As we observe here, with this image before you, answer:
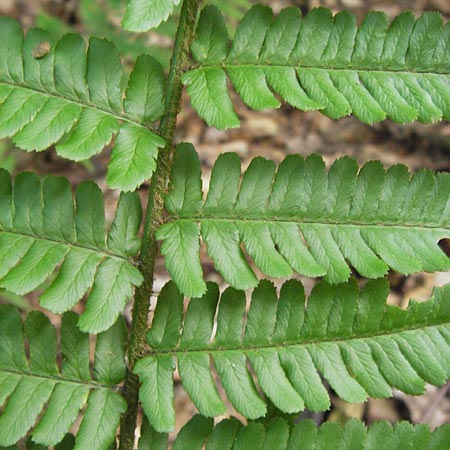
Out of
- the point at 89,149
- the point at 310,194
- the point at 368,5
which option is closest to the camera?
the point at 89,149

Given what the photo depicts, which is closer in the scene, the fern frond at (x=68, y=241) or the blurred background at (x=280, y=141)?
the fern frond at (x=68, y=241)

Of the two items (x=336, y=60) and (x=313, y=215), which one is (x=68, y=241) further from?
(x=336, y=60)

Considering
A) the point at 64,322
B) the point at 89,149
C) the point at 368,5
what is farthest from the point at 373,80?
the point at 368,5

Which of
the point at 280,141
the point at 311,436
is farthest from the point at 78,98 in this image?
the point at 280,141

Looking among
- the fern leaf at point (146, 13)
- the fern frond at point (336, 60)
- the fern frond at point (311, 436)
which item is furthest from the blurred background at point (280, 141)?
the fern leaf at point (146, 13)

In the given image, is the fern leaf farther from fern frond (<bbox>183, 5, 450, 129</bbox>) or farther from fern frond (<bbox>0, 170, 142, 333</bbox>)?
fern frond (<bbox>0, 170, 142, 333</bbox>)

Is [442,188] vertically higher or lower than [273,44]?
lower

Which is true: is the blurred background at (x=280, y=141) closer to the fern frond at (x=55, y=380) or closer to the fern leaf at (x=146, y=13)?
the fern frond at (x=55, y=380)

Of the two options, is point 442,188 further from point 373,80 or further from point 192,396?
point 192,396
